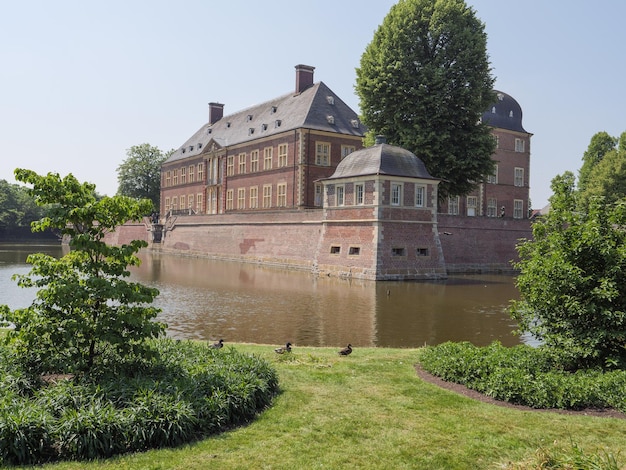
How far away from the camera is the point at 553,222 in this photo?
10320 mm

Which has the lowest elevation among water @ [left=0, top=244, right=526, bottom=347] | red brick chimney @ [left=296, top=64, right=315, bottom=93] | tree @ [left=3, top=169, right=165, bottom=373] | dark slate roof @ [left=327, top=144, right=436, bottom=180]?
water @ [left=0, top=244, right=526, bottom=347]

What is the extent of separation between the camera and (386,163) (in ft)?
102

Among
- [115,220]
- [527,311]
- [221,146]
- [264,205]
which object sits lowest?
[527,311]

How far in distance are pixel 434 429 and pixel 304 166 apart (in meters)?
40.9

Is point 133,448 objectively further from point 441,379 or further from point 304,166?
point 304,166

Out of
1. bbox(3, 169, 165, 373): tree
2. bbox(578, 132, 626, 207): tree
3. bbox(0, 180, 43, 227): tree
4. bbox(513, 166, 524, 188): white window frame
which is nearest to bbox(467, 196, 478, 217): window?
bbox(513, 166, 524, 188): white window frame

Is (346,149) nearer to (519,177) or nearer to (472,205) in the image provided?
(472,205)

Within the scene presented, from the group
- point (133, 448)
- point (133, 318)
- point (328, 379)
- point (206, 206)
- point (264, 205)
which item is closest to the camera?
point (133, 448)

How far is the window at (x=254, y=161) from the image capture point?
174 ft

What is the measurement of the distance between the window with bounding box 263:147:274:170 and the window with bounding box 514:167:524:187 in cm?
2357

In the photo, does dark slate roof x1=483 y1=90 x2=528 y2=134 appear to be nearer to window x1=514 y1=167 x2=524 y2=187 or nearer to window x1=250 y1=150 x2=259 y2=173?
window x1=514 y1=167 x2=524 y2=187

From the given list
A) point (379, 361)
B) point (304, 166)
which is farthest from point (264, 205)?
point (379, 361)

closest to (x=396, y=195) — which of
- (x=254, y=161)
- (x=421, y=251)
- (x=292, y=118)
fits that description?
(x=421, y=251)

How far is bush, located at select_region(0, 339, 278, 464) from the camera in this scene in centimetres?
582
